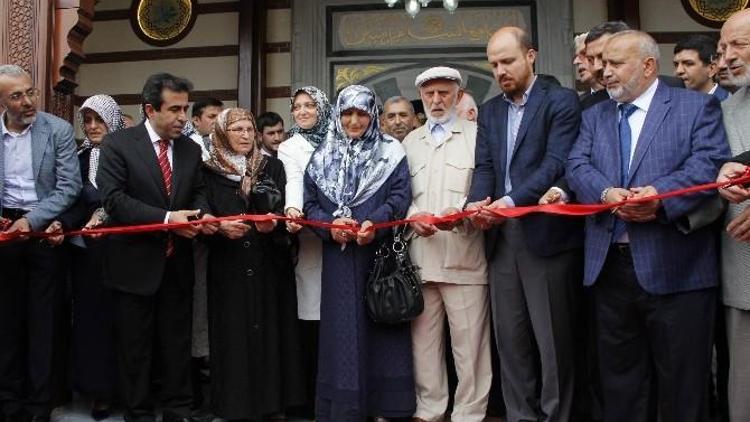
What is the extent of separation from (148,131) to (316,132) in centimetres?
89

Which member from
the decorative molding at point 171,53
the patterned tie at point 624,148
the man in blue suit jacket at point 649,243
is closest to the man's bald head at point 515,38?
the man in blue suit jacket at point 649,243

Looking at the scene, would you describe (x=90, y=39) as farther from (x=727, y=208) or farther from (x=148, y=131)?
(x=727, y=208)

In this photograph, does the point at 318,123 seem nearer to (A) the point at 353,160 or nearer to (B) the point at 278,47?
(A) the point at 353,160

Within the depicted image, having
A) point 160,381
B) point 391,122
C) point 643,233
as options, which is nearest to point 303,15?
point 391,122

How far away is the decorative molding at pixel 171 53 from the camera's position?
8.40m

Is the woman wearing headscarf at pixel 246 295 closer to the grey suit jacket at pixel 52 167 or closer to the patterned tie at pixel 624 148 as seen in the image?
the grey suit jacket at pixel 52 167

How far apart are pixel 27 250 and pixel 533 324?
Answer: 2.58 m

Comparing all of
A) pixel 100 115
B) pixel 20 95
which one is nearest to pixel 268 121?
pixel 100 115

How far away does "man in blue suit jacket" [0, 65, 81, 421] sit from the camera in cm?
366

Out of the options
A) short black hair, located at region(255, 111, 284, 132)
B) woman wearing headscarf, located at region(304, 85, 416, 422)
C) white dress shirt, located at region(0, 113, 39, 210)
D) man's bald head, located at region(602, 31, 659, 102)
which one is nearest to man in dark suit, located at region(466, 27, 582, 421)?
man's bald head, located at region(602, 31, 659, 102)

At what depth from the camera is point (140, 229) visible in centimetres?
350

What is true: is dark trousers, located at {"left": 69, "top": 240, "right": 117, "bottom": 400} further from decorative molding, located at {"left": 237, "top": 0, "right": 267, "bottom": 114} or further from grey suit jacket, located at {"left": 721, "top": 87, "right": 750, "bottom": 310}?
decorative molding, located at {"left": 237, "top": 0, "right": 267, "bottom": 114}

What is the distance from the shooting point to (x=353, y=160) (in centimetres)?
360

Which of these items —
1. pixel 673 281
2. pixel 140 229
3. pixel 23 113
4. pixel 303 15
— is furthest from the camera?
pixel 303 15
